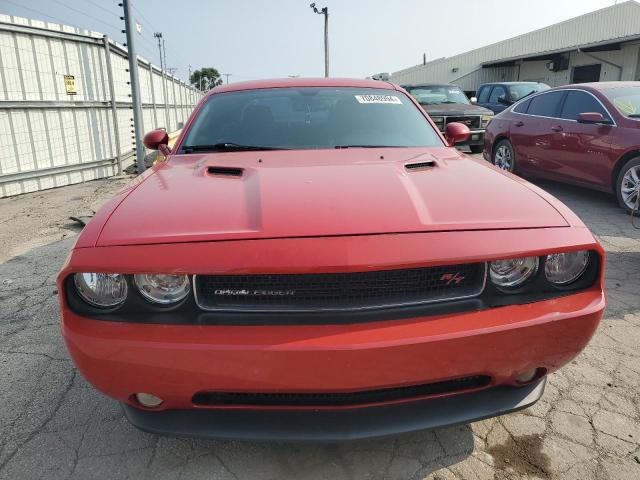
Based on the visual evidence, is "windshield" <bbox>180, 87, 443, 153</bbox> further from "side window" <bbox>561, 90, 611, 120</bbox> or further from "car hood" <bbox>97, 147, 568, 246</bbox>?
"side window" <bbox>561, 90, 611, 120</bbox>

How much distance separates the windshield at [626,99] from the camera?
5.59 m

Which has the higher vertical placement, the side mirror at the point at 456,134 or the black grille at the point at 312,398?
the side mirror at the point at 456,134

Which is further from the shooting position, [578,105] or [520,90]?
[520,90]

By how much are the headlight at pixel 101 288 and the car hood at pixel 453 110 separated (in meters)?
9.65

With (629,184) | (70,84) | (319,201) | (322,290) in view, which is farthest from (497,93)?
(322,290)

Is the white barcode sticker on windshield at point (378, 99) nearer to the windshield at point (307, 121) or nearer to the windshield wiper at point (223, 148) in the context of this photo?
the windshield at point (307, 121)

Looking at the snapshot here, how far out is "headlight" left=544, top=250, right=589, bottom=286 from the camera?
171 cm

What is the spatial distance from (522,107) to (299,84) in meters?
5.36

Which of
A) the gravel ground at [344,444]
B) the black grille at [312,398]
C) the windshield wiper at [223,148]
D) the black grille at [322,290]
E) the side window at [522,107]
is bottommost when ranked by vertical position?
the gravel ground at [344,444]

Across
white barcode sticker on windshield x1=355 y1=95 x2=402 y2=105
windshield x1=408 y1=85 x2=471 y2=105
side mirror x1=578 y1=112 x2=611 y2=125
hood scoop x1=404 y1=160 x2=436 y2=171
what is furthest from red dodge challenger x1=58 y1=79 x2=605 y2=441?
windshield x1=408 y1=85 x2=471 y2=105

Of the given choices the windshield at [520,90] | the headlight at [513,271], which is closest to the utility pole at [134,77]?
the headlight at [513,271]

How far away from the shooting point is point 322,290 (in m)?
1.56

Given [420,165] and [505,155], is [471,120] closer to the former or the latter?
[505,155]

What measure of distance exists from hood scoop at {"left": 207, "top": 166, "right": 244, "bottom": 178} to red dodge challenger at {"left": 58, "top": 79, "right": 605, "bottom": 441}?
38 cm
